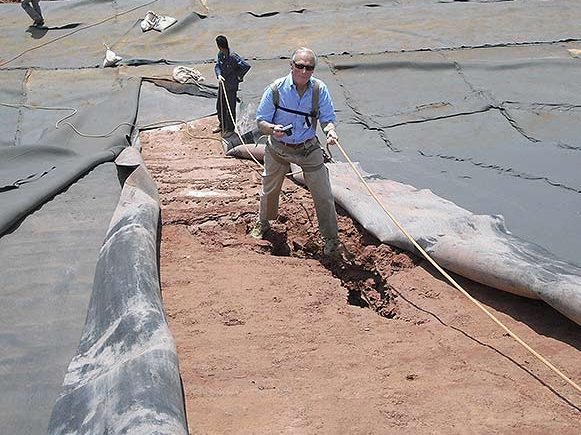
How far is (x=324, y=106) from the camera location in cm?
488

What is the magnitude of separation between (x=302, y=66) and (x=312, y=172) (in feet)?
2.75

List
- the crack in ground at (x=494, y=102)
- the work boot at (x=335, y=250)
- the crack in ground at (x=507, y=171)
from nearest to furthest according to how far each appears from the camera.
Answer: the work boot at (x=335, y=250) < the crack in ground at (x=507, y=171) < the crack in ground at (x=494, y=102)

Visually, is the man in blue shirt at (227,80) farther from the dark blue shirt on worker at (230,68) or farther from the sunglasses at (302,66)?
the sunglasses at (302,66)

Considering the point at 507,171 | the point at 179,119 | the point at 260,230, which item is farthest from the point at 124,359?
the point at 179,119

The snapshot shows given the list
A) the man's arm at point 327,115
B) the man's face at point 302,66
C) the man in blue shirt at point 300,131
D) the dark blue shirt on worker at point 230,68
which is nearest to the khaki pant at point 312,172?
the man in blue shirt at point 300,131

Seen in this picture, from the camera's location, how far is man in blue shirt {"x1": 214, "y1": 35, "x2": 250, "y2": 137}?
7184 millimetres

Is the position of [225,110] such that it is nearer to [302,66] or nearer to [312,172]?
[312,172]

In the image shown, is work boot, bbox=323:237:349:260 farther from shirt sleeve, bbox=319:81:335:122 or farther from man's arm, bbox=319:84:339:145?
shirt sleeve, bbox=319:81:335:122

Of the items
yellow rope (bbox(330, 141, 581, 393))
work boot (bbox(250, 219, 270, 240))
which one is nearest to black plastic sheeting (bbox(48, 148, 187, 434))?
work boot (bbox(250, 219, 270, 240))

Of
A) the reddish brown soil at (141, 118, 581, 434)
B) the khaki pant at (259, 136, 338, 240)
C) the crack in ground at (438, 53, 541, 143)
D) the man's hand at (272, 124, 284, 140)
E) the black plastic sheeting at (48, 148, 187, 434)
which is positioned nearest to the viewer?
the black plastic sheeting at (48, 148, 187, 434)

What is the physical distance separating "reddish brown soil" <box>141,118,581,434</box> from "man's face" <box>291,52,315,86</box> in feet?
A: 4.23

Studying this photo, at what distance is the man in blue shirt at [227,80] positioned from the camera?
23.6 feet

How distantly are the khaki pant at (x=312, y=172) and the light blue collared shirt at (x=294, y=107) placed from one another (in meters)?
0.09

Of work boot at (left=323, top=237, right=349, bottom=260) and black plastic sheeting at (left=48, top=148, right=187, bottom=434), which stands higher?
black plastic sheeting at (left=48, top=148, right=187, bottom=434)
